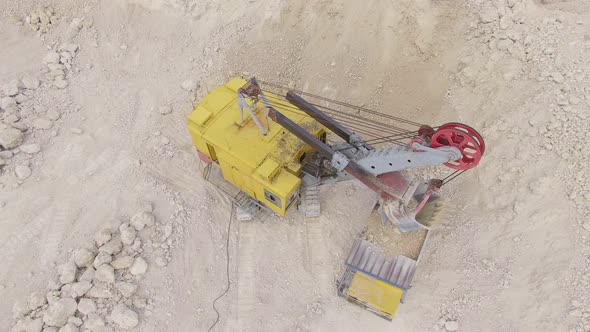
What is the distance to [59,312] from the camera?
28.8ft

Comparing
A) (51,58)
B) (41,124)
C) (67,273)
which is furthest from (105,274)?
(51,58)

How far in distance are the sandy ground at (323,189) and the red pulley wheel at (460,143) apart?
303 cm

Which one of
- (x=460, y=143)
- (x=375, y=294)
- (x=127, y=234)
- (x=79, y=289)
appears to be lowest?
(x=79, y=289)

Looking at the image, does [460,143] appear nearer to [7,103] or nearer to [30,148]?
[30,148]

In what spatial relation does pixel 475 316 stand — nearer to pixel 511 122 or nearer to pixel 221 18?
pixel 511 122

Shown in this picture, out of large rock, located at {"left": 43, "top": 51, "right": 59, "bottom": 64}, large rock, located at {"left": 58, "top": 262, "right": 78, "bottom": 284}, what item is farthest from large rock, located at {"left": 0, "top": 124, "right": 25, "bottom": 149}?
large rock, located at {"left": 58, "top": 262, "right": 78, "bottom": 284}

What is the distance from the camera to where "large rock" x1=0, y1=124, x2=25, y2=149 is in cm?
1116

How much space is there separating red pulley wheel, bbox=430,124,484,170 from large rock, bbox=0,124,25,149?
10.4 metres

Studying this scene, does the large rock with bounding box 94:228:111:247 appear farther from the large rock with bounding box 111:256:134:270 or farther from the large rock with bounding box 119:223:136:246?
the large rock with bounding box 111:256:134:270

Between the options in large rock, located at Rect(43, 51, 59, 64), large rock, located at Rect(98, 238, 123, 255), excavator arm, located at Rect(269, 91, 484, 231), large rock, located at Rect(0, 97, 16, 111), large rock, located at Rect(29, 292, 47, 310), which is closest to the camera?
excavator arm, located at Rect(269, 91, 484, 231)

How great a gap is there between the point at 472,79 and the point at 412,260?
199 inches

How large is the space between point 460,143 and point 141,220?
7.20m

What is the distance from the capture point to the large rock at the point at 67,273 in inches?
366

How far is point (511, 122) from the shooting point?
33.6 feet
